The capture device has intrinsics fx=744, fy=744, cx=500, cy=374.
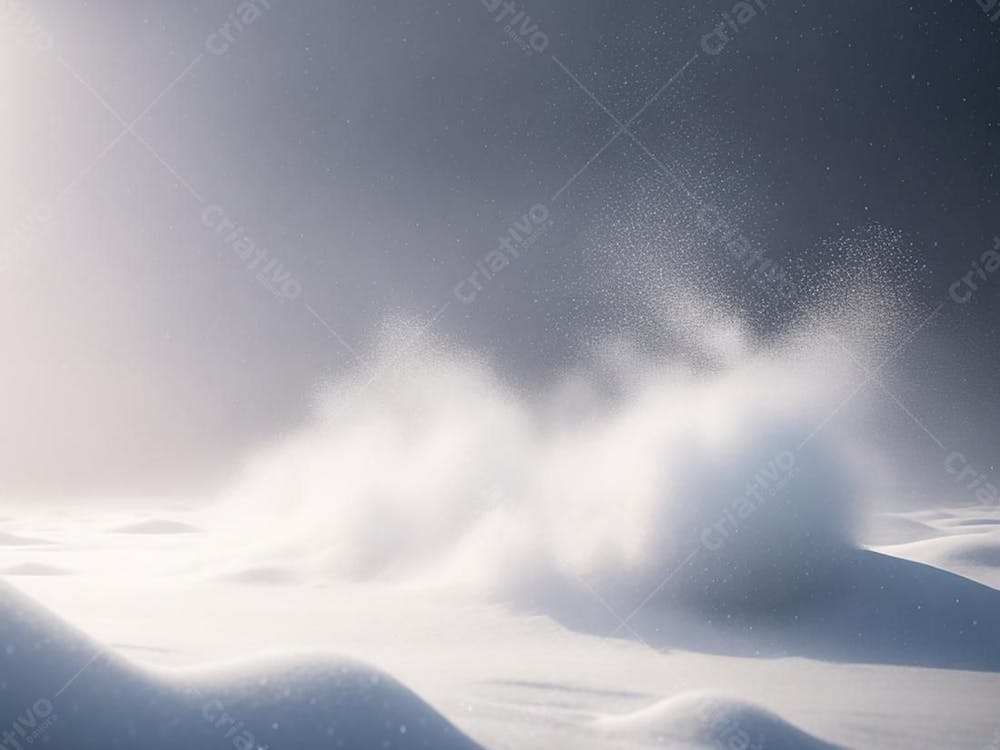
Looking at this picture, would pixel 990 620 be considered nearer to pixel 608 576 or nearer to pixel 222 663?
pixel 608 576

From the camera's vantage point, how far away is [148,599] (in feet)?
30.1

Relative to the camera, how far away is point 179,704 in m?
4.00

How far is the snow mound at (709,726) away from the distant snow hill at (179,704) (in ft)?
3.61

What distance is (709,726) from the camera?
445cm

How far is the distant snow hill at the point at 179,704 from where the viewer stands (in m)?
3.83

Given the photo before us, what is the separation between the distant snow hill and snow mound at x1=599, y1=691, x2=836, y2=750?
1.10 m

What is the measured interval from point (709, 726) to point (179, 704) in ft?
9.93

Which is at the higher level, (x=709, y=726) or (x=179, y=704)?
(x=709, y=726)

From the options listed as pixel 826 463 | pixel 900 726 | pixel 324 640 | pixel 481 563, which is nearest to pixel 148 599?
pixel 324 640

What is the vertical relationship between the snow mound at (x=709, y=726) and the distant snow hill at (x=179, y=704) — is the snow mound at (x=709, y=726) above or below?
above

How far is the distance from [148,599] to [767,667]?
23.6ft

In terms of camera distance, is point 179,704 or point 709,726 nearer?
point 179,704

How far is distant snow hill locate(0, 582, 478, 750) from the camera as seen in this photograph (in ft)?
12.6

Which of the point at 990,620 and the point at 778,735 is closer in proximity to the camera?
the point at 778,735
